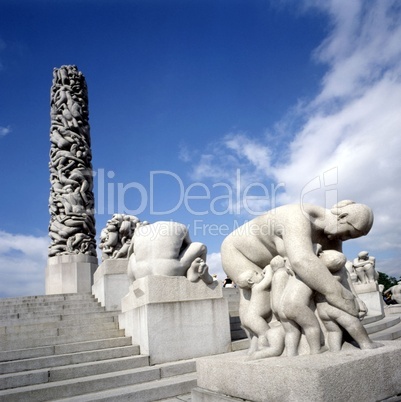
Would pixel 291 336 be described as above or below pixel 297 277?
below

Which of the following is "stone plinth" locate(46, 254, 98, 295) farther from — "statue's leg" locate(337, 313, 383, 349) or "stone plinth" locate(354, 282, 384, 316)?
"statue's leg" locate(337, 313, 383, 349)

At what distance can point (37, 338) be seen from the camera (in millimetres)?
6656

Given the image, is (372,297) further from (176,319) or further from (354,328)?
(354,328)

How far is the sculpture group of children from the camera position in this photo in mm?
3297

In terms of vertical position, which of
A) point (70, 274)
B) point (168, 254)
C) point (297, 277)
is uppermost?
point (70, 274)

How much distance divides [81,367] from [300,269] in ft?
12.6

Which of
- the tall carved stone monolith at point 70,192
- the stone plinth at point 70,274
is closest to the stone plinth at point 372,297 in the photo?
the stone plinth at point 70,274

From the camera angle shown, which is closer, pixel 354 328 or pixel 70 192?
pixel 354 328

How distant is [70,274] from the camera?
635 inches

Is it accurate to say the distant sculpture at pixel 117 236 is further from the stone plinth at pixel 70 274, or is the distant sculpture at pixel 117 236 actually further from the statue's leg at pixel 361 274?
the statue's leg at pixel 361 274

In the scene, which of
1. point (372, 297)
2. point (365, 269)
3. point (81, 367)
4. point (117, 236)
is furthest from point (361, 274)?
point (81, 367)

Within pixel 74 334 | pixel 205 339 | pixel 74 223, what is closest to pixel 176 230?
pixel 205 339

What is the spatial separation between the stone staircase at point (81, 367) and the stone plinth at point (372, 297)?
831 cm

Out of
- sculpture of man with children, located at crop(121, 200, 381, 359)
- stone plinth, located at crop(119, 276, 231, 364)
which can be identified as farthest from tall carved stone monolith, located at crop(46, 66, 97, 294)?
sculpture of man with children, located at crop(121, 200, 381, 359)
